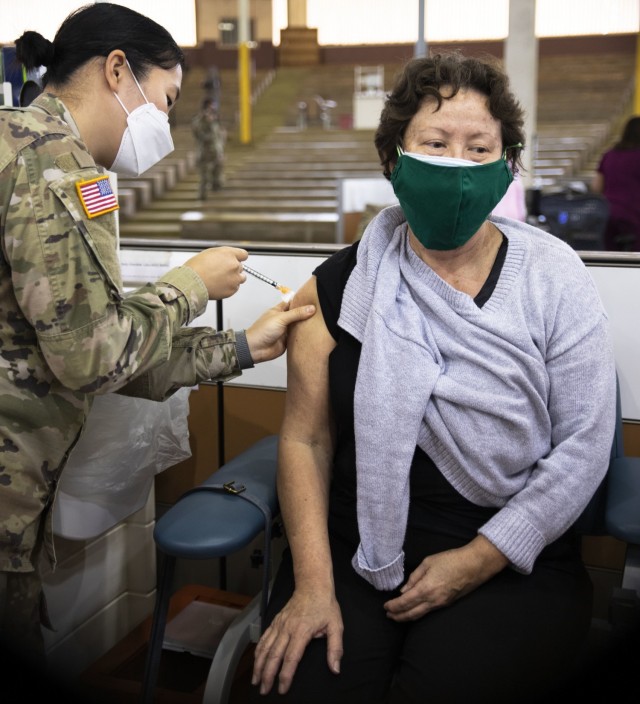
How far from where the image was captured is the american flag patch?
1.17 meters

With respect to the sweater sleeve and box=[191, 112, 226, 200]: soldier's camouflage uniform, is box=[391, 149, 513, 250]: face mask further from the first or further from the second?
box=[191, 112, 226, 200]: soldier's camouflage uniform

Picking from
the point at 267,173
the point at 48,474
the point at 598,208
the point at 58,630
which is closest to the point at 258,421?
the point at 58,630

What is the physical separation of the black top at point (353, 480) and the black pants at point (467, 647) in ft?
0.33

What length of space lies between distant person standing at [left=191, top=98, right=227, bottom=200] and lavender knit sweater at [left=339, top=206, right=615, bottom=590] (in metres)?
8.73

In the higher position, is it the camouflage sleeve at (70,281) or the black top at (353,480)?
the camouflage sleeve at (70,281)

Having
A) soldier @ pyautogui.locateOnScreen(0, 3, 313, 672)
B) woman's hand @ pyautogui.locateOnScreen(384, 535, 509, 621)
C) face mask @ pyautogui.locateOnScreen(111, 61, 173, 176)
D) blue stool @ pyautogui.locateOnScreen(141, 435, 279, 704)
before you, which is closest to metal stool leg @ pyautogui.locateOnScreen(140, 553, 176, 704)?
blue stool @ pyautogui.locateOnScreen(141, 435, 279, 704)

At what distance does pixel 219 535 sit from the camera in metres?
1.36

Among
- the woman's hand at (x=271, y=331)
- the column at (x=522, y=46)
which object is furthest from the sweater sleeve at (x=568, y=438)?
the column at (x=522, y=46)

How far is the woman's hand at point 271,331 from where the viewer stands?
1469 mm

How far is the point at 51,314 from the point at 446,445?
0.66 meters

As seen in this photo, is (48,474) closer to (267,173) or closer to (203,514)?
(203,514)

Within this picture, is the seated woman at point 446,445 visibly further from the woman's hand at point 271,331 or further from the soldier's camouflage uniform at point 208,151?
the soldier's camouflage uniform at point 208,151

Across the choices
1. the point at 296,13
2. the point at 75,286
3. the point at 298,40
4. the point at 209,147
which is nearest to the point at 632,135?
the point at 75,286

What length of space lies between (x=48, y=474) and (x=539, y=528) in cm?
79
